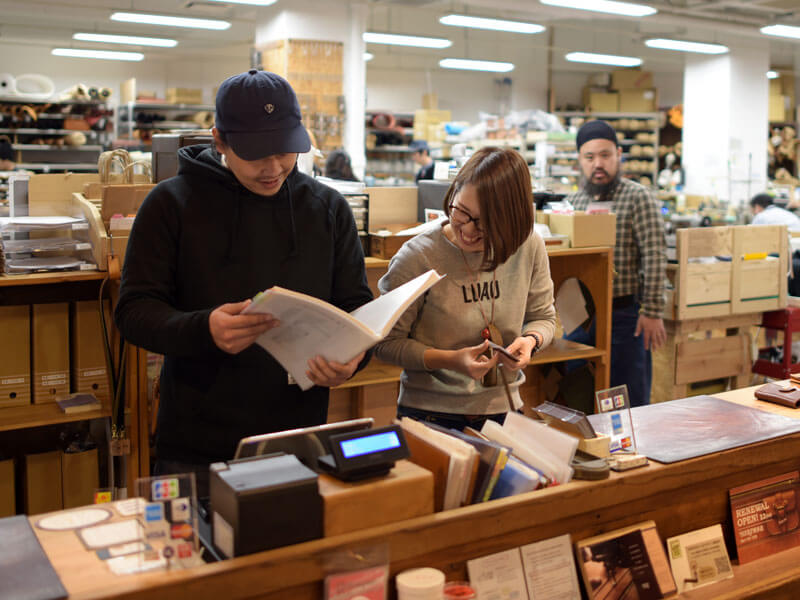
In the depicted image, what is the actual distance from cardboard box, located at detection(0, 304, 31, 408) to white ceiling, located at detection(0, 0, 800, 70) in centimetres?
703

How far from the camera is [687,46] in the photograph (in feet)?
39.0

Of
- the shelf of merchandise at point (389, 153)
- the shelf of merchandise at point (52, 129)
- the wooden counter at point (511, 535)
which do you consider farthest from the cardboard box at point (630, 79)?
the wooden counter at point (511, 535)

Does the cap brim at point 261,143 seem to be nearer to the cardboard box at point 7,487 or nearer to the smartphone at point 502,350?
the smartphone at point 502,350

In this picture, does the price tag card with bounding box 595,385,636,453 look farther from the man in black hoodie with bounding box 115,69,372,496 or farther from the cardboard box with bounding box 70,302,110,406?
the cardboard box with bounding box 70,302,110,406

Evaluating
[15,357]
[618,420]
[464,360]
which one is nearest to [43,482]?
[15,357]

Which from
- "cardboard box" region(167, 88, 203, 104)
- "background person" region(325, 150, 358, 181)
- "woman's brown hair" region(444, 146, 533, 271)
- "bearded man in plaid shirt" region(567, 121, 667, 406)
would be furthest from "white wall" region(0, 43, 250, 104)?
"woman's brown hair" region(444, 146, 533, 271)

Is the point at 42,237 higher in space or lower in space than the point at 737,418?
higher

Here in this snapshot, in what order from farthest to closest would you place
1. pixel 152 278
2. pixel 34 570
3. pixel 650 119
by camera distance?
pixel 650 119 < pixel 152 278 < pixel 34 570

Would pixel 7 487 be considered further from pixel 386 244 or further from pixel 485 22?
pixel 485 22

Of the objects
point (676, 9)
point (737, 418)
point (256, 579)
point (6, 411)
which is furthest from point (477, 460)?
point (676, 9)

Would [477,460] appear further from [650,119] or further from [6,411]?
[650,119]

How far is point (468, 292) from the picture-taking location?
2264 millimetres

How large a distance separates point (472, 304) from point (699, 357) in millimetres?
2889

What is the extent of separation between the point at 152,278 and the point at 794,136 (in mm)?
16680
